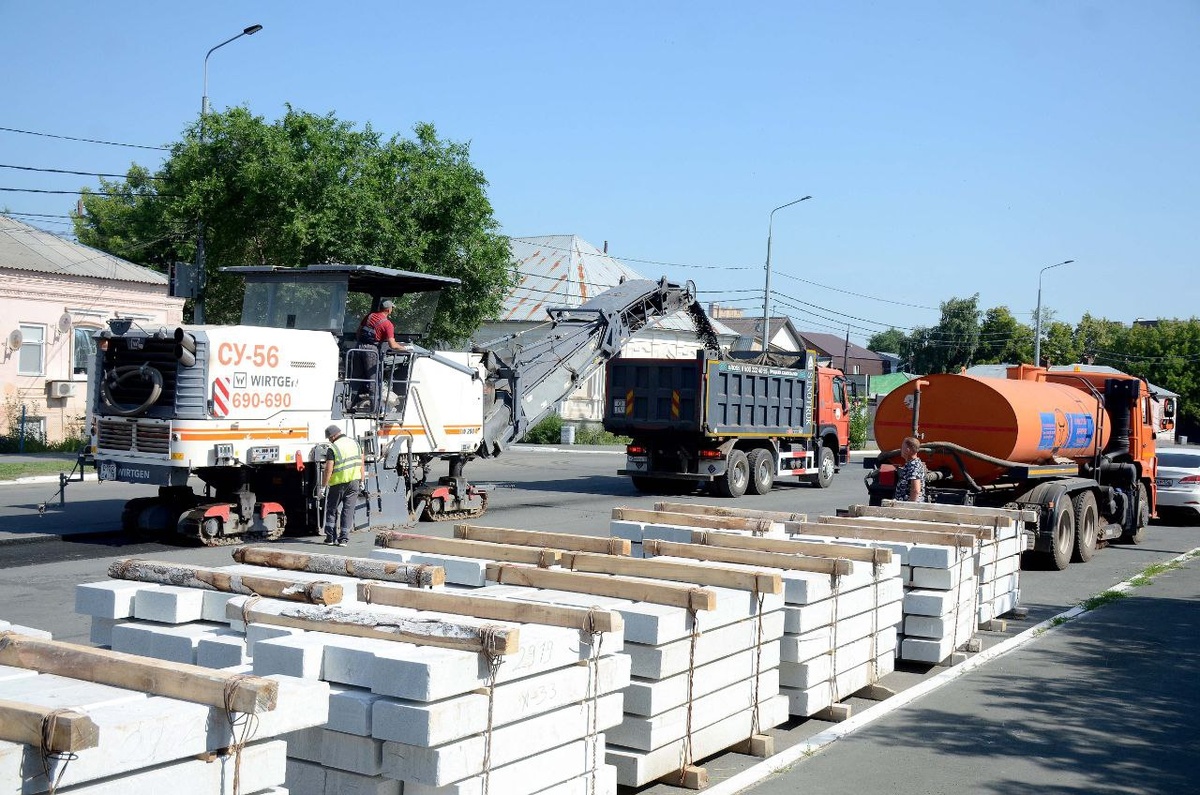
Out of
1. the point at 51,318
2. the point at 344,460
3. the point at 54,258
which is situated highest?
the point at 54,258

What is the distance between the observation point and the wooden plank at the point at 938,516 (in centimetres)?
1111

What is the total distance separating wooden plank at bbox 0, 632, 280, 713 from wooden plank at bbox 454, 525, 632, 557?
403 centimetres

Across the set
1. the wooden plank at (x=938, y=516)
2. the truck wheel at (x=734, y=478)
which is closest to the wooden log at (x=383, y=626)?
the wooden plank at (x=938, y=516)

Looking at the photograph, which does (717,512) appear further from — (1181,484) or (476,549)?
(1181,484)

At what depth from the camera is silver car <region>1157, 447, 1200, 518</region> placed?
71.3 feet

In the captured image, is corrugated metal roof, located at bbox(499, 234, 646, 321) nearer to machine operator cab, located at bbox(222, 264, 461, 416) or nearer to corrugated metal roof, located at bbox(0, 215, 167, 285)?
corrugated metal roof, located at bbox(0, 215, 167, 285)

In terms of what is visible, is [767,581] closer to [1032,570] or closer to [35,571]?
[35,571]

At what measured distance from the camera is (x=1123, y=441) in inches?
701

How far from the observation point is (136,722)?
137 inches

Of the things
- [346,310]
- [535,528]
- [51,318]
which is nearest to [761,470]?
[535,528]

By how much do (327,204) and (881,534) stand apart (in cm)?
1961

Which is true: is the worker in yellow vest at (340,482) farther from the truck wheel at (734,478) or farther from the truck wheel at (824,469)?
the truck wheel at (824,469)

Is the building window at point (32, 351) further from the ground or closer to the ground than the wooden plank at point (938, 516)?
further from the ground

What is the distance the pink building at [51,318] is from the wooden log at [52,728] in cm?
2812
